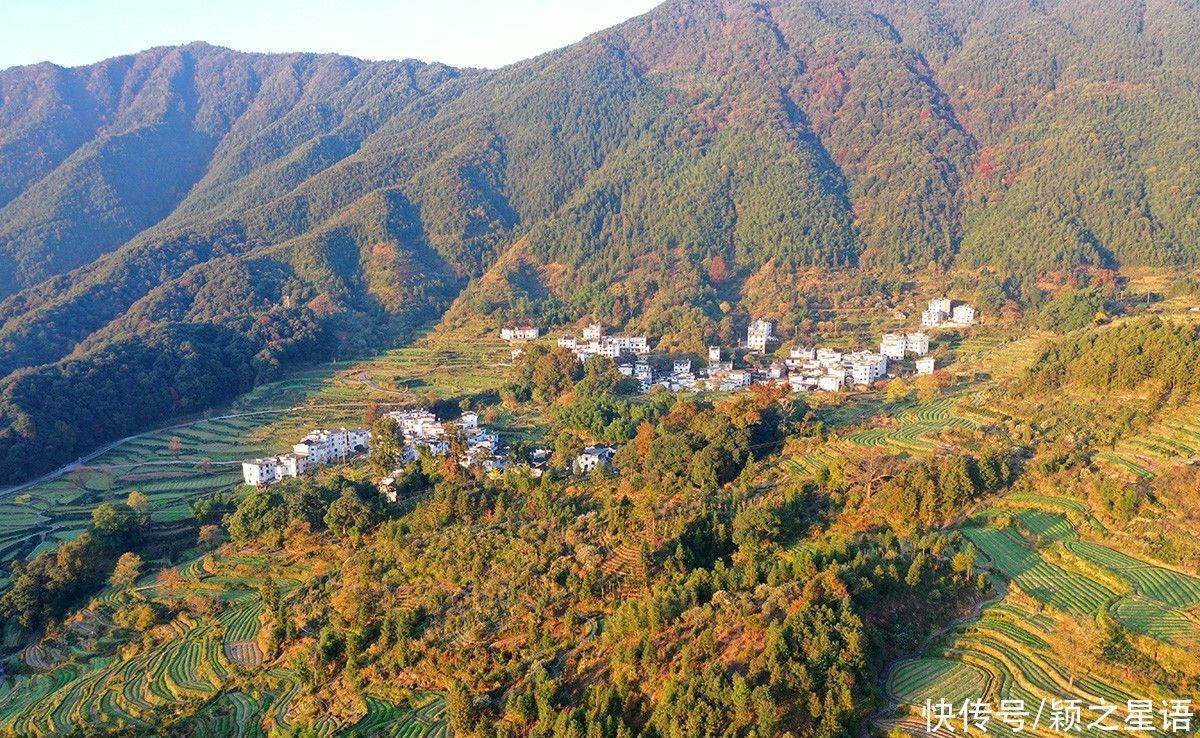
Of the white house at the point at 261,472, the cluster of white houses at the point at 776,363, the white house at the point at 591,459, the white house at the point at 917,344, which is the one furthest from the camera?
the white house at the point at 917,344

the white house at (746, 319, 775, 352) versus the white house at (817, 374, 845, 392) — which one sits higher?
the white house at (746, 319, 775, 352)

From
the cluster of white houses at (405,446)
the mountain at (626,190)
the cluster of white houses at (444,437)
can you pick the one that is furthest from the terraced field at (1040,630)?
the mountain at (626,190)

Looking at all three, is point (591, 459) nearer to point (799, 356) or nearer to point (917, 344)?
point (799, 356)

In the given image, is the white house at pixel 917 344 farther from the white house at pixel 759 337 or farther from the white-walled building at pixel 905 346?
the white house at pixel 759 337

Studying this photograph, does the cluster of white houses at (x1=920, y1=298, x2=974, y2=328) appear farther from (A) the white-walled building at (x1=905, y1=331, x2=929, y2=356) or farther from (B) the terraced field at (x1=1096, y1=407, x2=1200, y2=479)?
(B) the terraced field at (x1=1096, y1=407, x2=1200, y2=479)

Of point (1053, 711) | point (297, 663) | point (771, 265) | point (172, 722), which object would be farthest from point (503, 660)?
point (771, 265)

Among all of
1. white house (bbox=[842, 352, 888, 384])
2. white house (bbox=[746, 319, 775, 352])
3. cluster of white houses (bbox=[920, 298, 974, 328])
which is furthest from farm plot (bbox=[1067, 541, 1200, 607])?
cluster of white houses (bbox=[920, 298, 974, 328])
